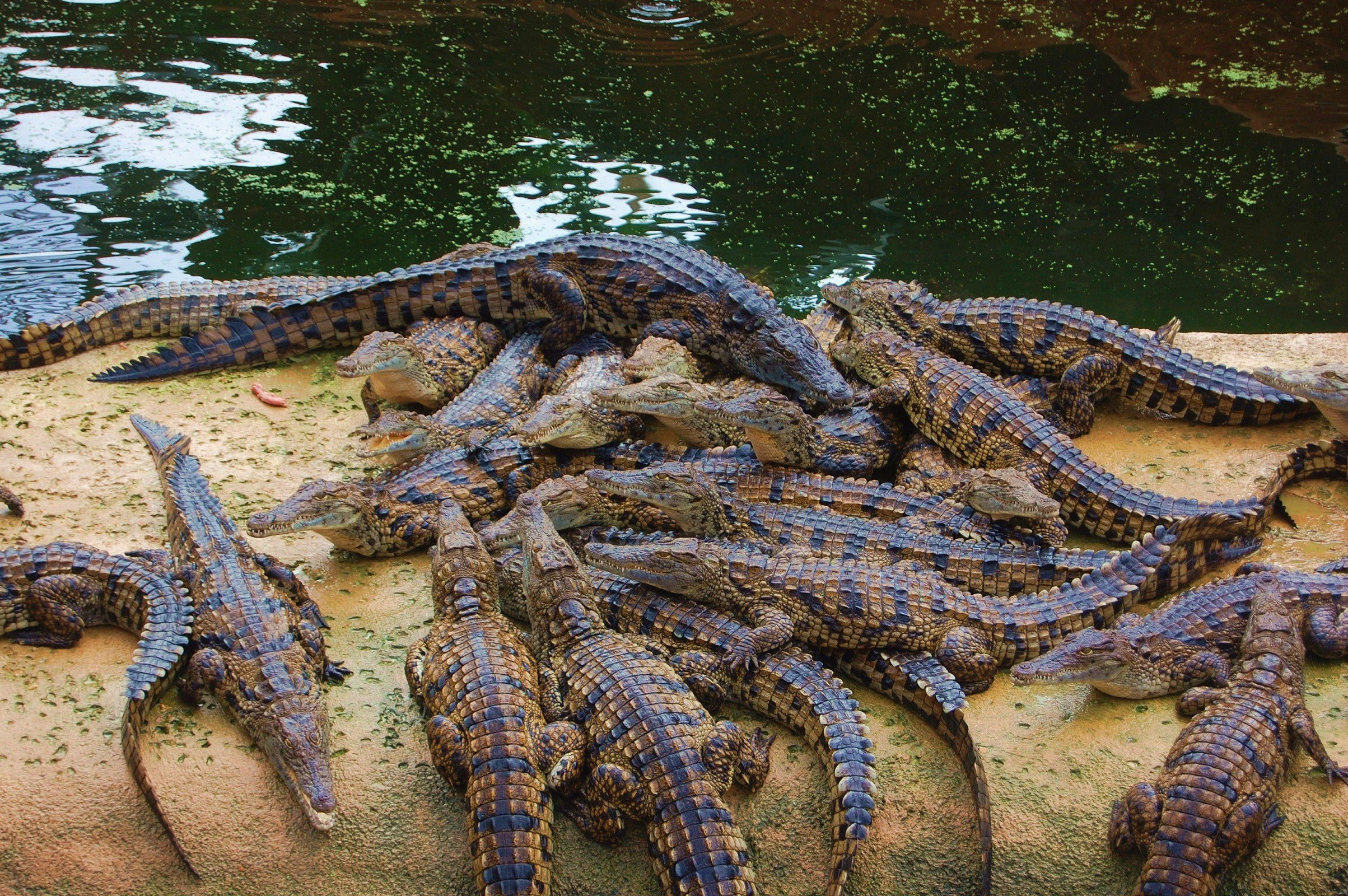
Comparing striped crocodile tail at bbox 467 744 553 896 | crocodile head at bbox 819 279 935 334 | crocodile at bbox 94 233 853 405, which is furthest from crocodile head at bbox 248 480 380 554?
crocodile head at bbox 819 279 935 334

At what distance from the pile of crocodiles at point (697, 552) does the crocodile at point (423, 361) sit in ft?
0.06

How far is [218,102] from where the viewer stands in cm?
898

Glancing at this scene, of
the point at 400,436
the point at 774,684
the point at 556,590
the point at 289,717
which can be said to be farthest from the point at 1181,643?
the point at 400,436

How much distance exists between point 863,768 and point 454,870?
130 centimetres

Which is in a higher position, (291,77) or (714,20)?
(714,20)

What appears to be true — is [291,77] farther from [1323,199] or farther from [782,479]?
[1323,199]

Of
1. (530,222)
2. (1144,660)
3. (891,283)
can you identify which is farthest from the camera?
(530,222)

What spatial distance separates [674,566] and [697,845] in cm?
124

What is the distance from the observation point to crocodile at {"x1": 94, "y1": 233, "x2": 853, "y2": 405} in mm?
5766

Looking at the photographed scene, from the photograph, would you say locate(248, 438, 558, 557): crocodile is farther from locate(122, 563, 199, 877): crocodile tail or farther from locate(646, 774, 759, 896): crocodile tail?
locate(646, 774, 759, 896): crocodile tail

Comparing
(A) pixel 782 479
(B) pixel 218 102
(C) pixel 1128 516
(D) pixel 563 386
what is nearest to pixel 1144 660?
(C) pixel 1128 516

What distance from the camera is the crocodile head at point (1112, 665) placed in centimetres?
355

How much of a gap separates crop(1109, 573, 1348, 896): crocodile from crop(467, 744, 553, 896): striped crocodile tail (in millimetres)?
1721

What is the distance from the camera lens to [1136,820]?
319 cm
